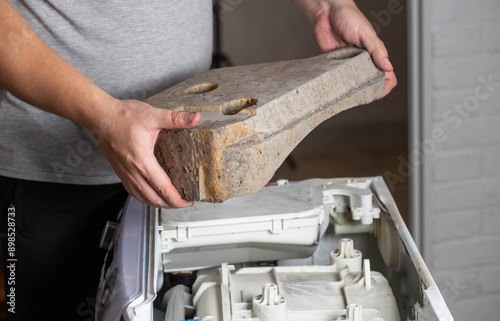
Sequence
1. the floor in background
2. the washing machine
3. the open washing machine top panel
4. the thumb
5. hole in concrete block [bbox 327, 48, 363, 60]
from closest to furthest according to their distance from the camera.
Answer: the thumb, the washing machine, the open washing machine top panel, hole in concrete block [bbox 327, 48, 363, 60], the floor in background

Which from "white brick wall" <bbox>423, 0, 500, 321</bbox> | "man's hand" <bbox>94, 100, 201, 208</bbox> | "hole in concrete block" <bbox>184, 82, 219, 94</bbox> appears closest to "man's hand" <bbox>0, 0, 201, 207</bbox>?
"man's hand" <bbox>94, 100, 201, 208</bbox>

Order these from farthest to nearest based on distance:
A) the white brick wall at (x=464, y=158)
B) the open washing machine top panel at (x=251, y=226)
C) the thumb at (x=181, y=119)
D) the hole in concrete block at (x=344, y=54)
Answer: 1. the white brick wall at (x=464, y=158)
2. the hole in concrete block at (x=344, y=54)
3. the open washing machine top panel at (x=251, y=226)
4. the thumb at (x=181, y=119)

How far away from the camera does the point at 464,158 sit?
6.36 ft

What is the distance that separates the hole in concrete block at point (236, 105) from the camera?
100 cm

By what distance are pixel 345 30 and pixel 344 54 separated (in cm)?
7

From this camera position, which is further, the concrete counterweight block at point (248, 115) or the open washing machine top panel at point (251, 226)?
the open washing machine top panel at point (251, 226)

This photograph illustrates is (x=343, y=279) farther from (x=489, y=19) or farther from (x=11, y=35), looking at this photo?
(x=489, y=19)

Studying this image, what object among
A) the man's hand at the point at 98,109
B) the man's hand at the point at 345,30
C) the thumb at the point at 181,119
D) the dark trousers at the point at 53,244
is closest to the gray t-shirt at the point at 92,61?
the dark trousers at the point at 53,244

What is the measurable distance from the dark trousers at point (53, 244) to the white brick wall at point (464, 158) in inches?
40.3

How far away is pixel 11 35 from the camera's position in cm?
101

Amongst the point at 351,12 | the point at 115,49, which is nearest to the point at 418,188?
the point at 351,12

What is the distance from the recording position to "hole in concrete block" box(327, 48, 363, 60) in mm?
1288

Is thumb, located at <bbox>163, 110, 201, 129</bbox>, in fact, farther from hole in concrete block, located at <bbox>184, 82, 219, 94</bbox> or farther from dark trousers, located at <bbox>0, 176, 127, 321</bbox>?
dark trousers, located at <bbox>0, 176, 127, 321</bbox>

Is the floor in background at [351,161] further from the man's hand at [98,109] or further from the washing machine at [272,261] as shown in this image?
the man's hand at [98,109]
